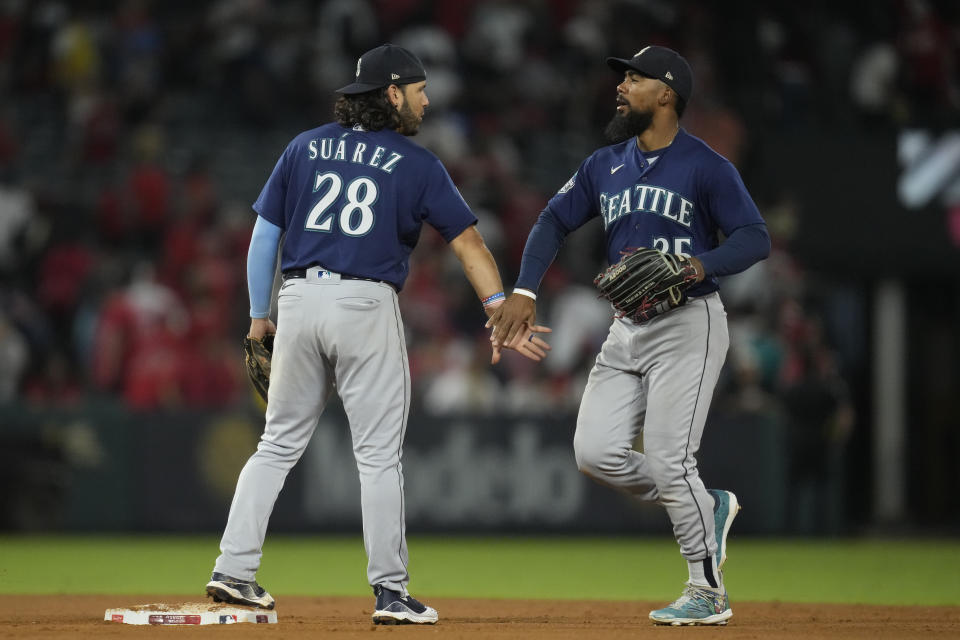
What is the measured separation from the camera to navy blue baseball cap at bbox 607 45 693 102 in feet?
20.9

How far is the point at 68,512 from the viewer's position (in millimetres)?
12227

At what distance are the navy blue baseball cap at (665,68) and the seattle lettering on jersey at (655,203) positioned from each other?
460mm

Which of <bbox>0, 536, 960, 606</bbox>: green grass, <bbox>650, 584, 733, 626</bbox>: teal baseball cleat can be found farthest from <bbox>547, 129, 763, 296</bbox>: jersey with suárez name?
<bbox>0, 536, 960, 606</bbox>: green grass

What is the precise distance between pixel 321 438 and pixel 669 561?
10.3 feet

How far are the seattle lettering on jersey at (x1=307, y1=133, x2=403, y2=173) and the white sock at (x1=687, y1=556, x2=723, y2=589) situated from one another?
2.10 m

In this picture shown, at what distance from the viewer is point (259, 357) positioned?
6.39 meters

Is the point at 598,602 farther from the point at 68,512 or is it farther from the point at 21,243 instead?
the point at 21,243

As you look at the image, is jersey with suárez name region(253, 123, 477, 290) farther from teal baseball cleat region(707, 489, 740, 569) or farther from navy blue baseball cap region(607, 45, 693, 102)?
teal baseball cleat region(707, 489, 740, 569)

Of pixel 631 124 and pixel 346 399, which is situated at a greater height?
pixel 631 124

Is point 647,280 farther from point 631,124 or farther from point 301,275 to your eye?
point 301,275

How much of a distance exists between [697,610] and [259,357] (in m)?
2.14

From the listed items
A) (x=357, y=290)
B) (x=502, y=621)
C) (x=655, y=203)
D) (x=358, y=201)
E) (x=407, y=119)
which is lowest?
(x=502, y=621)

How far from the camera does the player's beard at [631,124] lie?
643 centimetres

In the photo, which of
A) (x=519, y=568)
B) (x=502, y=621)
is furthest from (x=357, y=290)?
(x=519, y=568)
